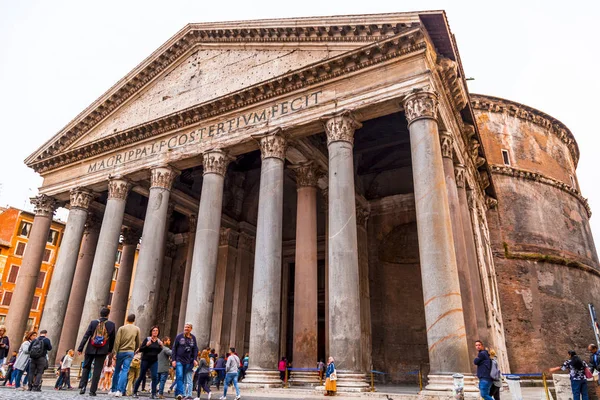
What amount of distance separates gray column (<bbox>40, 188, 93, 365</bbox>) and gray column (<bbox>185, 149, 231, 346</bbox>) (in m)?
5.78

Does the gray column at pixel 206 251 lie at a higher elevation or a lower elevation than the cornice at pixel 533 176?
lower

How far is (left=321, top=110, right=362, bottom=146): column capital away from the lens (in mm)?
10539

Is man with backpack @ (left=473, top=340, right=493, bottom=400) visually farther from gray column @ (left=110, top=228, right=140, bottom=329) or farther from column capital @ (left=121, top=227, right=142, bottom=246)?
column capital @ (left=121, top=227, right=142, bottom=246)

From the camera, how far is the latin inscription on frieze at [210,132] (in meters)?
11.6

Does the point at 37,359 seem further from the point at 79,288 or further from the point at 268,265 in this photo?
the point at 79,288

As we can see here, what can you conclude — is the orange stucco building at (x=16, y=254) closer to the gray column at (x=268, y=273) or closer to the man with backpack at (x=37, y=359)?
the man with backpack at (x=37, y=359)

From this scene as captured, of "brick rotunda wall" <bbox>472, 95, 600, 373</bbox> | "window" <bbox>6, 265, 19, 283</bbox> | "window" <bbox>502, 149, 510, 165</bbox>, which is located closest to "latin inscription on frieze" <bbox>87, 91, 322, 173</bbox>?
"brick rotunda wall" <bbox>472, 95, 600, 373</bbox>

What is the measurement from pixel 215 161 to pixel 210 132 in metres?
1.14

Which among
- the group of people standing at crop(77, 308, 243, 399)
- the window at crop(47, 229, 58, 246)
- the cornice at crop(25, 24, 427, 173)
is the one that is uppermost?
the window at crop(47, 229, 58, 246)

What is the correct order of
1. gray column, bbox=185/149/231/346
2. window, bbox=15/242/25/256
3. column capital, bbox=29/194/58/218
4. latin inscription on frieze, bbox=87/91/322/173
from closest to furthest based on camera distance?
gray column, bbox=185/149/231/346 < latin inscription on frieze, bbox=87/91/322/173 < column capital, bbox=29/194/58/218 < window, bbox=15/242/25/256

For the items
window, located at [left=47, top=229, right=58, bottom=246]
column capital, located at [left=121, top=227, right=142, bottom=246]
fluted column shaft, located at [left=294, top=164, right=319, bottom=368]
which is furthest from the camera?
window, located at [left=47, top=229, right=58, bottom=246]

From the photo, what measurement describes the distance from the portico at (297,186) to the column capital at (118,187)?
40 millimetres

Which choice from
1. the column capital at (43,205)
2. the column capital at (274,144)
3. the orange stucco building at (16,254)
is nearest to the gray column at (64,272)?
the column capital at (43,205)

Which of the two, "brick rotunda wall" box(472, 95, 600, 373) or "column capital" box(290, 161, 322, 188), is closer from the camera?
"column capital" box(290, 161, 322, 188)
